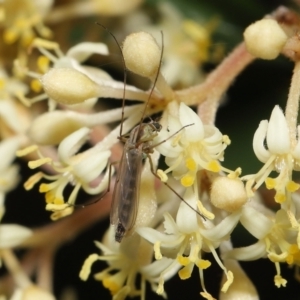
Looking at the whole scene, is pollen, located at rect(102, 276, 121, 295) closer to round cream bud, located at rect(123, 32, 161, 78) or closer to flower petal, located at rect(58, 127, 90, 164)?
flower petal, located at rect(58, 127, 90, 164)

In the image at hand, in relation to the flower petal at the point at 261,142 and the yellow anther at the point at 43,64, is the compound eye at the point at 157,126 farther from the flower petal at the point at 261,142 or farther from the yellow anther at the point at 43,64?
the yellow anther at the point at 43,64

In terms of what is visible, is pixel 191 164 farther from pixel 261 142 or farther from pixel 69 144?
pixel 69 144

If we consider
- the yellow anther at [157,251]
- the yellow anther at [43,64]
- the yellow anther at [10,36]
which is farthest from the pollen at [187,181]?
the yellow anther at [10,36]

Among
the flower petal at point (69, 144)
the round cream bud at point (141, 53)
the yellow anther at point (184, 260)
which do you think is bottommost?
the yellow anther at point (184, 260)

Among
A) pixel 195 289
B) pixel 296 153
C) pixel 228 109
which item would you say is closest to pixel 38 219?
pixel 195 289

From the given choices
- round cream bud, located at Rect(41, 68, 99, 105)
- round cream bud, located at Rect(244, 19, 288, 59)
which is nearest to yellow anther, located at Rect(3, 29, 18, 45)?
round cream bud, located at Rect(41, 68, 99, 105)

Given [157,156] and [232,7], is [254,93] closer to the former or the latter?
[232,7]

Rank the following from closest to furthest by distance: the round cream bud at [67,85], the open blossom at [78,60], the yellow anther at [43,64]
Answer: the round cream bud at [67,85] < the open blossom at [78,60] < the yellow anther at [43,64]
